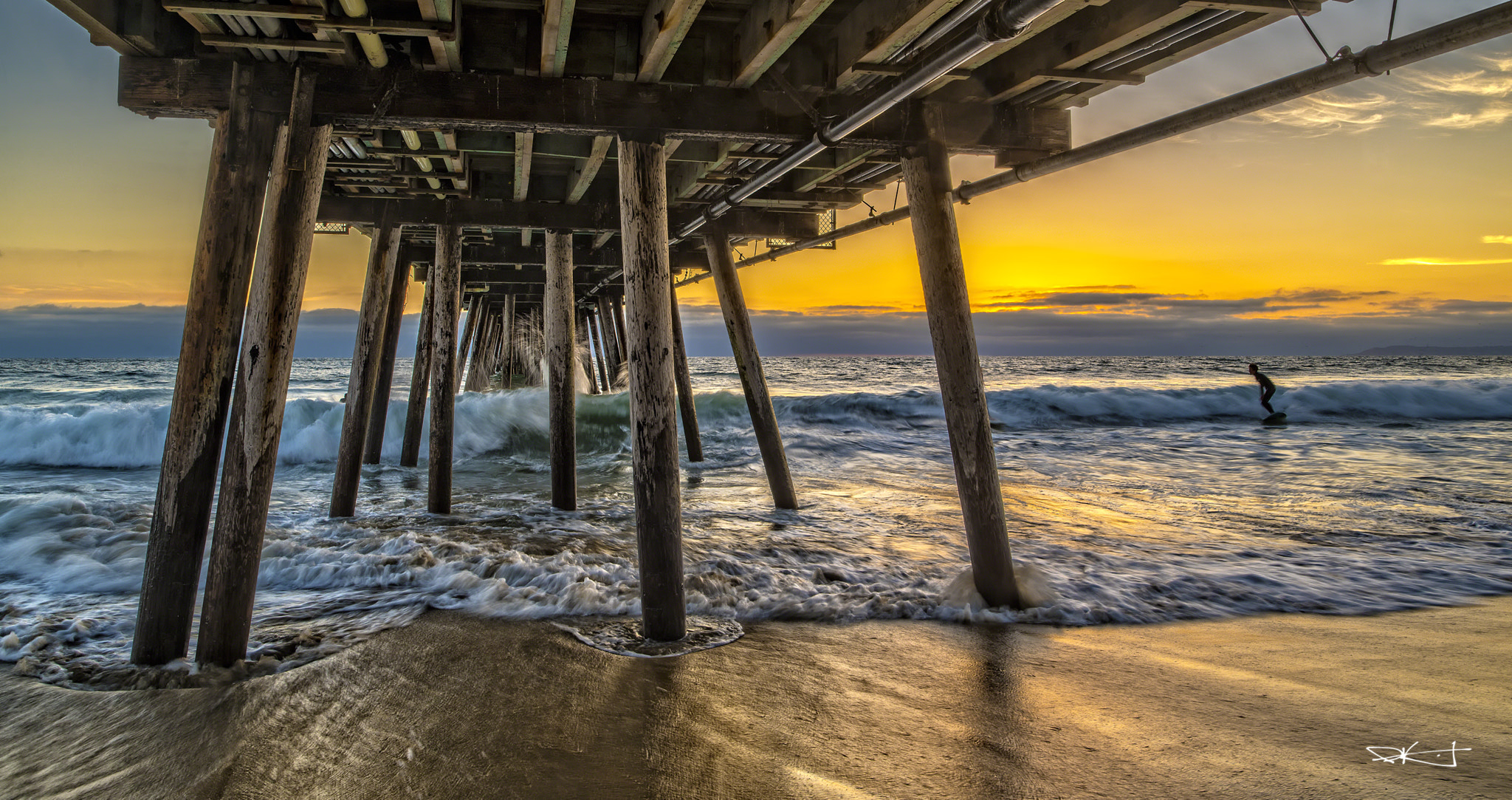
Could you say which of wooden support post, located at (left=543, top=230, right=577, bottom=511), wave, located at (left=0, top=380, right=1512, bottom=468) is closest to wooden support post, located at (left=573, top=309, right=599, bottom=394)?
wave, located at (left=0, top=380, right=1512, bottom=468)

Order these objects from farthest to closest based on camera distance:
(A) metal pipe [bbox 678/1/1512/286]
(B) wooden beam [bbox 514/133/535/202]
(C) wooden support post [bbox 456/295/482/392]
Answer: (C) wooden support post [bbox 456/295/482/392] → (B) wooden beam [bbox 514/133/535/202] → (A) metal pipe [bbox 678/1/1512/286]

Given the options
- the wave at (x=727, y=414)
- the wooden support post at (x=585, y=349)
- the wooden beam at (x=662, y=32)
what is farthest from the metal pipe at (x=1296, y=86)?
the wooden support post at (x=585, y=349)

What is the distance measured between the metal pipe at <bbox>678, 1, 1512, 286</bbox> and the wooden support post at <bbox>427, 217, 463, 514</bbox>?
5206 millimetres

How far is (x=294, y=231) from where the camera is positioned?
340cm

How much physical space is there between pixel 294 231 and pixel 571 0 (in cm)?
163

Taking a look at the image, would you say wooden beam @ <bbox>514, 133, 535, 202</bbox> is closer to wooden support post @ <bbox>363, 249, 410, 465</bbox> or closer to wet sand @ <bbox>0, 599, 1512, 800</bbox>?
wooden support post @ <bbox>363, 249, 410, 465</bbox>

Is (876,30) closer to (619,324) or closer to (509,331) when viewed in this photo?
(619,324)

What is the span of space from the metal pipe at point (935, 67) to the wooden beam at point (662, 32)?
2.95ft

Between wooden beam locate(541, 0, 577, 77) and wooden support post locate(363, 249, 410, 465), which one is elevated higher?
wooden beam locate(541, 0, 577, 77)

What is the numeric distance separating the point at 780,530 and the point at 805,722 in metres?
4.14

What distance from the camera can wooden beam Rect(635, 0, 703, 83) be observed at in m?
3.11

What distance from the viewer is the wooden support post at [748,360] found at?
735cm

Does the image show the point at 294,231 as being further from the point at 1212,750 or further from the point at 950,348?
the point at 1212,750

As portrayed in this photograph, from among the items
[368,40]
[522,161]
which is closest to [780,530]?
[522,161]
